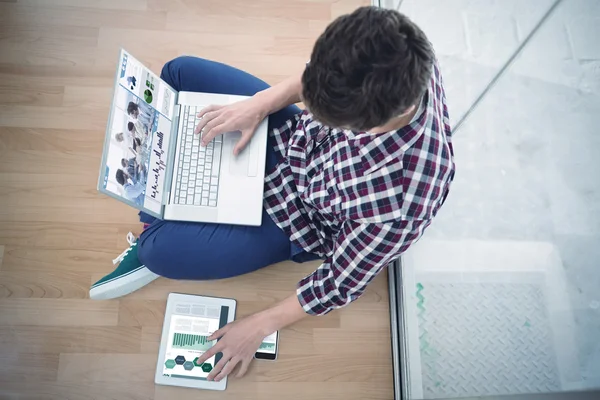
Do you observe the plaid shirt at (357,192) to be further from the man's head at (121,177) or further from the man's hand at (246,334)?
the man's head at (121,177)

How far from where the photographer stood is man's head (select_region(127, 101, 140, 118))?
0.93m

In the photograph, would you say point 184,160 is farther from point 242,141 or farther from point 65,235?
point 65,235

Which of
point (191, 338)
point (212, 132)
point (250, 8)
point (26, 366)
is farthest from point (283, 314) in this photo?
point (250, 8)

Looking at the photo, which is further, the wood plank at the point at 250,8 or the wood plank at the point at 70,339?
the wood plank at the point at 250,8

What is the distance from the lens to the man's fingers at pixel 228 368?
3.69 ft

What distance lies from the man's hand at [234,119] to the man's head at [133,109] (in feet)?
0.49

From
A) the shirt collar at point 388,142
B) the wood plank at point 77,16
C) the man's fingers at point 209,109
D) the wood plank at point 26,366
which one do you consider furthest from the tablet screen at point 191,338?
the wood plank at point 77,16

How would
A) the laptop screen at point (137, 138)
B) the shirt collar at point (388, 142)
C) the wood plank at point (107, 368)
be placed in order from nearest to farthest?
the shirt collar at point (388, 142), the laptop screen at point (137, 138), the wood plank at point (107, 368)

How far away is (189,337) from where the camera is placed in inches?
48.5

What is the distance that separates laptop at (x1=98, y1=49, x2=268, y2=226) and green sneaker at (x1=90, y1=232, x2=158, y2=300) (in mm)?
278

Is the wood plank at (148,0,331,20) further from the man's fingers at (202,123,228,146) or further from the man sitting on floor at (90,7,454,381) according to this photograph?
the man's fingers at (202,123,228,146)

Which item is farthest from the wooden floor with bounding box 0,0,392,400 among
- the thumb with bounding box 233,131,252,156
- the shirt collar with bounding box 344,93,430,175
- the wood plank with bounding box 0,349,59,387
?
the shirt collar with bounding box 344,93,430,175

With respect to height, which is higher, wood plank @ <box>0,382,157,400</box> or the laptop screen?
the laptop screen

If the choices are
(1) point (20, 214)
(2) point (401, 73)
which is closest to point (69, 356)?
(1) point (20, 214)
